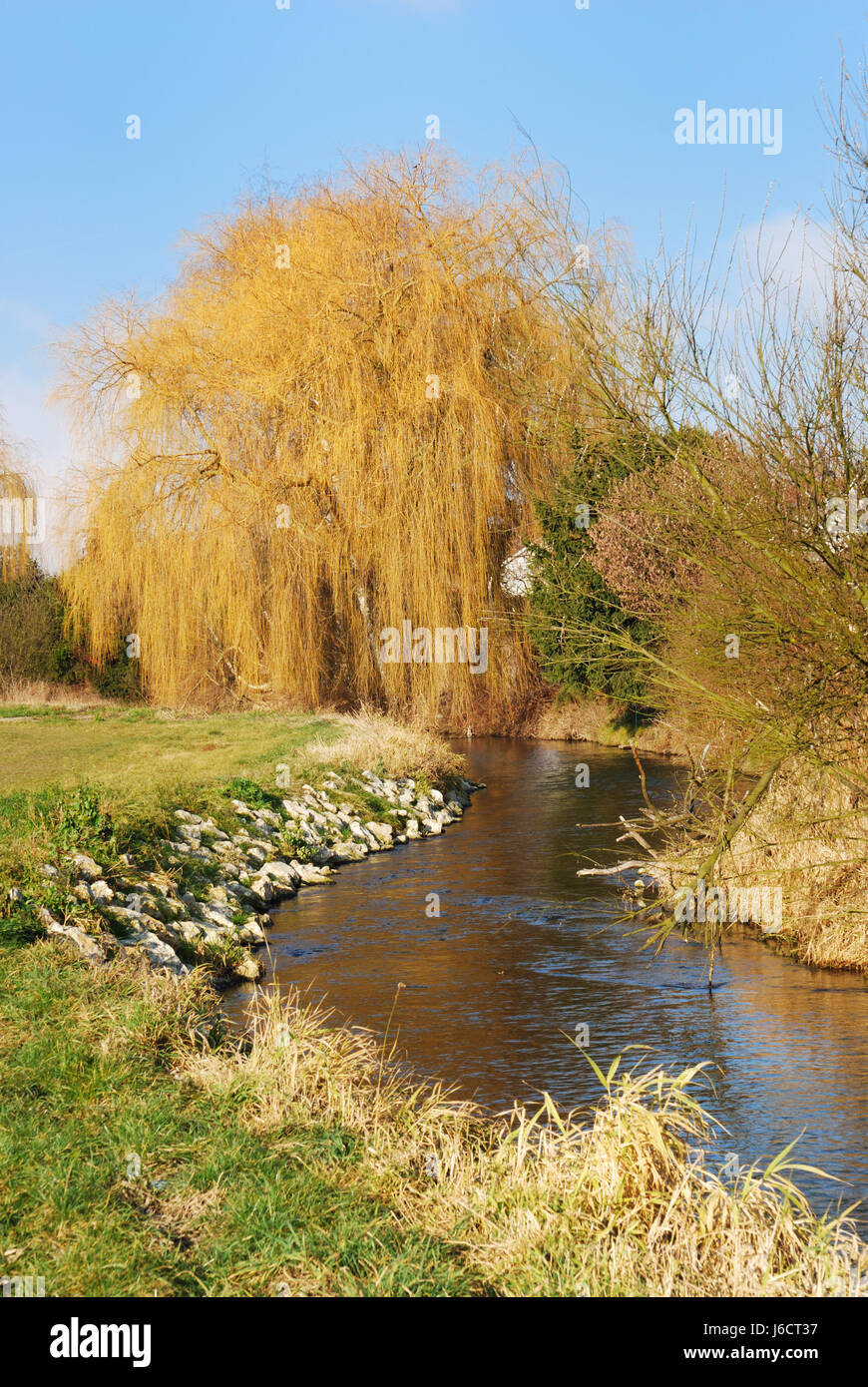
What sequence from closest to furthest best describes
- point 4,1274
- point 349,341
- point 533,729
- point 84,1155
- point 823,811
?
point 4,1274 < point 84,1155 < point 823,811 < point 349,341 < point 533,729

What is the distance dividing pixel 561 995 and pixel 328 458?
17.9 meters

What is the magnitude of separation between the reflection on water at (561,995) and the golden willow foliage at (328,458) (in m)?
11.0

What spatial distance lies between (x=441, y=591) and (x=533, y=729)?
709 cm

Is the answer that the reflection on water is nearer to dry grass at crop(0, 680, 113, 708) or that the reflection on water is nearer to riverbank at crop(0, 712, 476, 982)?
riverbank at crop(0, 712, 476, 982)

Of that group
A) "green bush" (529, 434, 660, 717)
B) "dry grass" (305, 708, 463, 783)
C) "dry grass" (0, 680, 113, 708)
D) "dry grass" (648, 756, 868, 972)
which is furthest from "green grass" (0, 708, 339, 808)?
"dry grass" (648, 756, 868, 972)

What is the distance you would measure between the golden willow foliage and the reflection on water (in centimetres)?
1104

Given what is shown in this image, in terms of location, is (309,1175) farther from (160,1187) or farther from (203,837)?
(203,837)

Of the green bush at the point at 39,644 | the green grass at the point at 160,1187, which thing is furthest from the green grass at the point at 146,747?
the green grass at the point at 160,1187

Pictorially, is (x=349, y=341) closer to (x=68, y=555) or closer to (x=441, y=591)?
(x=441, y=591)

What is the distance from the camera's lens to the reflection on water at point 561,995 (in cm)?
754

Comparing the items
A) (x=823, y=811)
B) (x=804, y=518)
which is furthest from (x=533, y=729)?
(x=804, y=518)

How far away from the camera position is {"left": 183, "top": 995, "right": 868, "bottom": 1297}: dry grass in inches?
185

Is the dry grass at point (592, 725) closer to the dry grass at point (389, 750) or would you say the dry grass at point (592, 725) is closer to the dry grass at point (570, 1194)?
the dry grass at point (389, 750)

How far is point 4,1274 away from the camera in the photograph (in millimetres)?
4250
